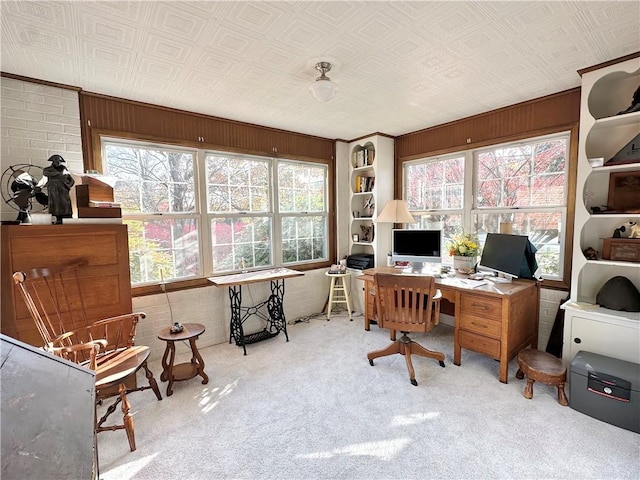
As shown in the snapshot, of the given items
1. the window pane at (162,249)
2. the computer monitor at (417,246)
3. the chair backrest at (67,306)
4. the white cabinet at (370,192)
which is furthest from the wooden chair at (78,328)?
the white cabinet at (370,192)

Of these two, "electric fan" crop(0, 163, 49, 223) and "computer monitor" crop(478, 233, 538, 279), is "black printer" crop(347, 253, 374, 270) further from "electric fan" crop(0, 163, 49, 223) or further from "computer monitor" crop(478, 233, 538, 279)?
"electric fan" crop(0, 163, 49, 223)

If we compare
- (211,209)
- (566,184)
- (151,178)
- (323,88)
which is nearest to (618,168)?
(566,184)

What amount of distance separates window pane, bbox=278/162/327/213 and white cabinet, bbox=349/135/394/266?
47 cm

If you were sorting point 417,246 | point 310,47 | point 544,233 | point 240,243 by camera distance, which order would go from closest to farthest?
point 310,47 < point 544,233 < point 417,246 < point 240,243

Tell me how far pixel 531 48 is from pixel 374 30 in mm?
1073

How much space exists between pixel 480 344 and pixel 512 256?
2.82ft

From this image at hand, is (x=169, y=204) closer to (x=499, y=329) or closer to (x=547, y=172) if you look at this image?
(x=499, y=329)

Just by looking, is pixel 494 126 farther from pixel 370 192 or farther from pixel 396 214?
pixel 370 192

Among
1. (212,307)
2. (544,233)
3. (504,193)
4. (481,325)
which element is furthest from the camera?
(212,307)

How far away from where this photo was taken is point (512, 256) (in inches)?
109

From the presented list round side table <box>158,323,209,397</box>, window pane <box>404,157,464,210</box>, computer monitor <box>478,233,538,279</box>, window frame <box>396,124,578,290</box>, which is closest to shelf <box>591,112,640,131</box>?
window frame <box>396,124,578,290</box>

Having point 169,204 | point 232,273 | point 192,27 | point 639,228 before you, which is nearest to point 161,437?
point 232,273

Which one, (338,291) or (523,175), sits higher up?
(523,175)

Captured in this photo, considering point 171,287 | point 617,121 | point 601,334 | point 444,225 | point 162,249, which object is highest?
point 617,121
